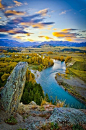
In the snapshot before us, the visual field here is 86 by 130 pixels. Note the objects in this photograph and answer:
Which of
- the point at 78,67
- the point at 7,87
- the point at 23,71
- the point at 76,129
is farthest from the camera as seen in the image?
the point at 78,67

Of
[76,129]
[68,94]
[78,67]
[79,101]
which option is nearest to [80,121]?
[76,129]

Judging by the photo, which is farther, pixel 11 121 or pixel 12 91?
pixel 12 91

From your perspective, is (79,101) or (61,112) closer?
(61,112)

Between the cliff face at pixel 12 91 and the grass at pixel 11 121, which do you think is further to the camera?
the cliff face at pixel 12 91

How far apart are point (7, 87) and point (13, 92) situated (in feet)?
2.60

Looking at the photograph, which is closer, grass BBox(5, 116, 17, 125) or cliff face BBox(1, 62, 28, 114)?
grass BBox(5, 116, 17, 125)

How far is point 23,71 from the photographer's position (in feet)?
29.0

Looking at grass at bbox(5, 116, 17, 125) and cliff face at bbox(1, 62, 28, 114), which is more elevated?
cliff face at bbox(1, 62, 28, 114)

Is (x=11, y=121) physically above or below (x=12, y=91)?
below

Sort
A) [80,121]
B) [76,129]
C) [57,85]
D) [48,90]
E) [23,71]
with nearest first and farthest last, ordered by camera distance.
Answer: [76,129], [80,121], [23,71], [48,90], [57,85]

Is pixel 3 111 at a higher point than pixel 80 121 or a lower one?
higher

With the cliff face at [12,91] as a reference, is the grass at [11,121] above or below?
below

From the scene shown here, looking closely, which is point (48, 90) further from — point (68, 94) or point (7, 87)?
point (7, 87)

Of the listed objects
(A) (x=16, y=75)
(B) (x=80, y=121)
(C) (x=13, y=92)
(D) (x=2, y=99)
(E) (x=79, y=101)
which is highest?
(A) (x=16, y=75)
